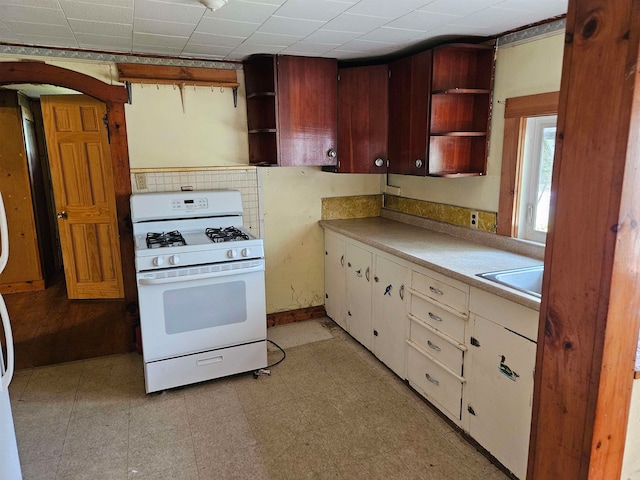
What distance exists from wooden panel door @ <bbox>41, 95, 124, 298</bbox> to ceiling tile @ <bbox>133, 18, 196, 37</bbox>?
1.83 meters

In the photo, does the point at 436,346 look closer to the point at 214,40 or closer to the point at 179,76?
the point at 214,40

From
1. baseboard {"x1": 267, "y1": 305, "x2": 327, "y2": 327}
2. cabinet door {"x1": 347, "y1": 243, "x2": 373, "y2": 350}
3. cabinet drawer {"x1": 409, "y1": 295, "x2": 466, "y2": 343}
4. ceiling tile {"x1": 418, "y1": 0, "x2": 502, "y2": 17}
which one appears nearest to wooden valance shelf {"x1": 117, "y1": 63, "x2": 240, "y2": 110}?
cabinet door {"x1": 347, "y1": 243, "x2": 373, "y2": 350}

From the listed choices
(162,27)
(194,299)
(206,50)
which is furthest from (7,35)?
(194,299)

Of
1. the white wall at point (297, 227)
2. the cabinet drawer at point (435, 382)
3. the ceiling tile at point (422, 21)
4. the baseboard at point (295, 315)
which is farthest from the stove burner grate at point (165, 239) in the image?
the ceiling tile at point (422, 21)

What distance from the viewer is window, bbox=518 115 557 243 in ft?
7.89

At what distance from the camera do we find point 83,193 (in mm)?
4102

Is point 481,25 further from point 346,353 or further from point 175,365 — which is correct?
point 175,365

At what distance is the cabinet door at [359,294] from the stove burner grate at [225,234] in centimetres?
80

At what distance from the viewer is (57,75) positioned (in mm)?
2760

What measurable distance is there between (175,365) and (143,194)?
45.7 inches

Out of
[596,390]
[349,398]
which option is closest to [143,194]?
[349,398]

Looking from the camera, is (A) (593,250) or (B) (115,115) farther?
(B) (115,115)

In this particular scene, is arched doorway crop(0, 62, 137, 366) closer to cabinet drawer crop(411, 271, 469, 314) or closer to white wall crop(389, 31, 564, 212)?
cabinet drawer crop(411, 271, 469, 314)

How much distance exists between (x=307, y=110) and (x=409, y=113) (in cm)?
71
